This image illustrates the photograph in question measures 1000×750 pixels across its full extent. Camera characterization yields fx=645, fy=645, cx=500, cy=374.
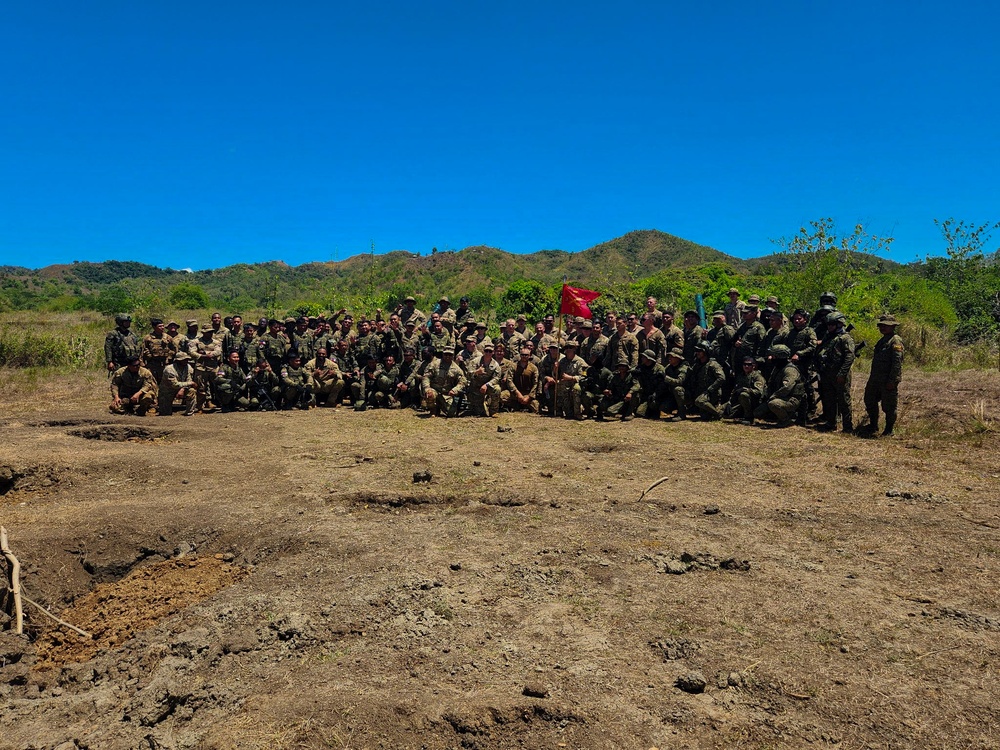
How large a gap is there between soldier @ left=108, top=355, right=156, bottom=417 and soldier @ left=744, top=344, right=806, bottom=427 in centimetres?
1025

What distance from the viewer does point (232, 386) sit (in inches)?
477

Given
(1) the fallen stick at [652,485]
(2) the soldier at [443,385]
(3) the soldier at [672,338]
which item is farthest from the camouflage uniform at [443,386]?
(1) the fallen stick at [652,485]

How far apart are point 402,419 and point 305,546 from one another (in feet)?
19.5

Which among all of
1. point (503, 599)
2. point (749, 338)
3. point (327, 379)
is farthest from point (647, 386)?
point (503, 599)

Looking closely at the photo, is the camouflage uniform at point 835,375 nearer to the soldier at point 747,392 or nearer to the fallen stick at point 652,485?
the soldier at point 747,392

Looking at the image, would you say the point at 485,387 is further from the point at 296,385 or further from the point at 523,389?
the point at 296,385

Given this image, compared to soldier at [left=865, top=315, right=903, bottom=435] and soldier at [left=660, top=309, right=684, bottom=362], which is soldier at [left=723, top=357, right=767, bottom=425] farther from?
soldier at [left=865, top=315, right=903, bottom=435]

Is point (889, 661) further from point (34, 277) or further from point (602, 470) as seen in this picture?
point (34, 277)

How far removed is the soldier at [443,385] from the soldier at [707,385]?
4098 millimetres

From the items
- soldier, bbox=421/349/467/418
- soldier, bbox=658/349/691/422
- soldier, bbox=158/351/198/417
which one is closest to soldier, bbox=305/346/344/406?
soldier, bbox=421/349/467/418

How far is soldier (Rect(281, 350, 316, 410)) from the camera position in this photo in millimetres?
12344

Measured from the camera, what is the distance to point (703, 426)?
33.7 feet

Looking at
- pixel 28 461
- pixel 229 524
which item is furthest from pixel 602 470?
pixel 28 461

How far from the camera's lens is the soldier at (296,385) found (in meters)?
12.3
